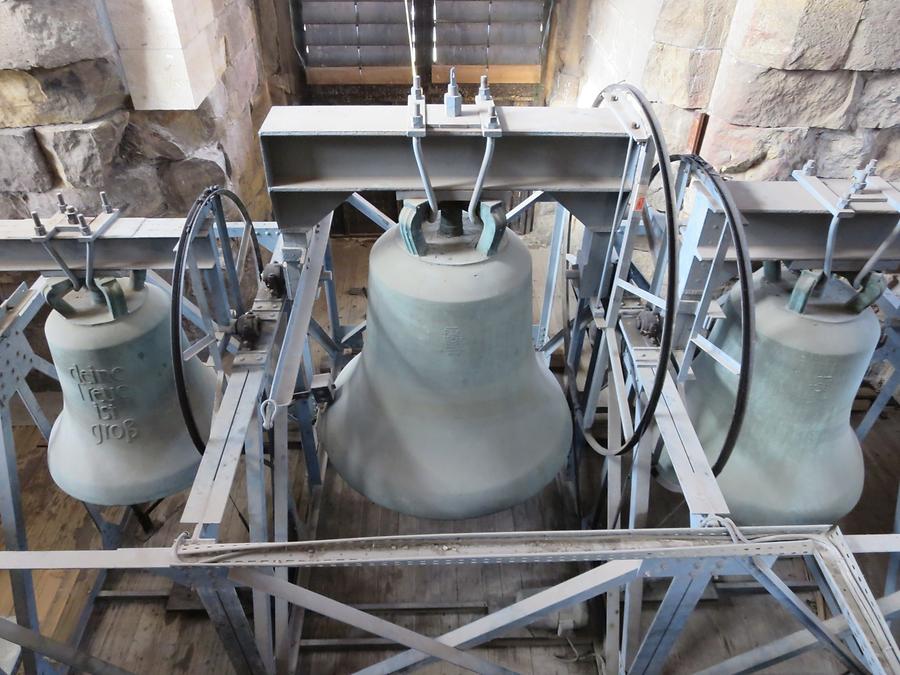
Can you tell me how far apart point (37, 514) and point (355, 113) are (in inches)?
91.8

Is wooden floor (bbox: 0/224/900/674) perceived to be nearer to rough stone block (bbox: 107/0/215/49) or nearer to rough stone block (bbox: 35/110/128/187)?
rough stone block (bbox: 35/110/128/187)

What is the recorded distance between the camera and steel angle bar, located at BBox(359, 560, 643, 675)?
4.37 feet

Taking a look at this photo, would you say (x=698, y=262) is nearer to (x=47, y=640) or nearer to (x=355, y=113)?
(x=355, y=113)

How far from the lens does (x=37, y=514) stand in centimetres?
277

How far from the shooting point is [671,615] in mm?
1505

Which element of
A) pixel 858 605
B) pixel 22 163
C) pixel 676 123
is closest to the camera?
pixel 858 605

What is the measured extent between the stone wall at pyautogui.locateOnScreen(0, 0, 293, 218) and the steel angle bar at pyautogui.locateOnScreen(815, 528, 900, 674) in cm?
293

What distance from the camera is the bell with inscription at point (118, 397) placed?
166 centimetres

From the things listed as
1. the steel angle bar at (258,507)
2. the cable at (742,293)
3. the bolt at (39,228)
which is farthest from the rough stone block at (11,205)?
the cable at (742,293)

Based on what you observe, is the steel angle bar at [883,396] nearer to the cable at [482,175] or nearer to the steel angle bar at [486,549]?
the steel angle bar at [486,549]

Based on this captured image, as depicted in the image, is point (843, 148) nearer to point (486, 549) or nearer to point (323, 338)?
point (323, 338)

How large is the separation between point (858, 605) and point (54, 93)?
10.2 feet

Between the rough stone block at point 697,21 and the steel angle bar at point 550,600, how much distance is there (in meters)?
2.44

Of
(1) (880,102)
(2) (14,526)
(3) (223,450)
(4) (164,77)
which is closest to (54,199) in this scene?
(4) (164,77)
